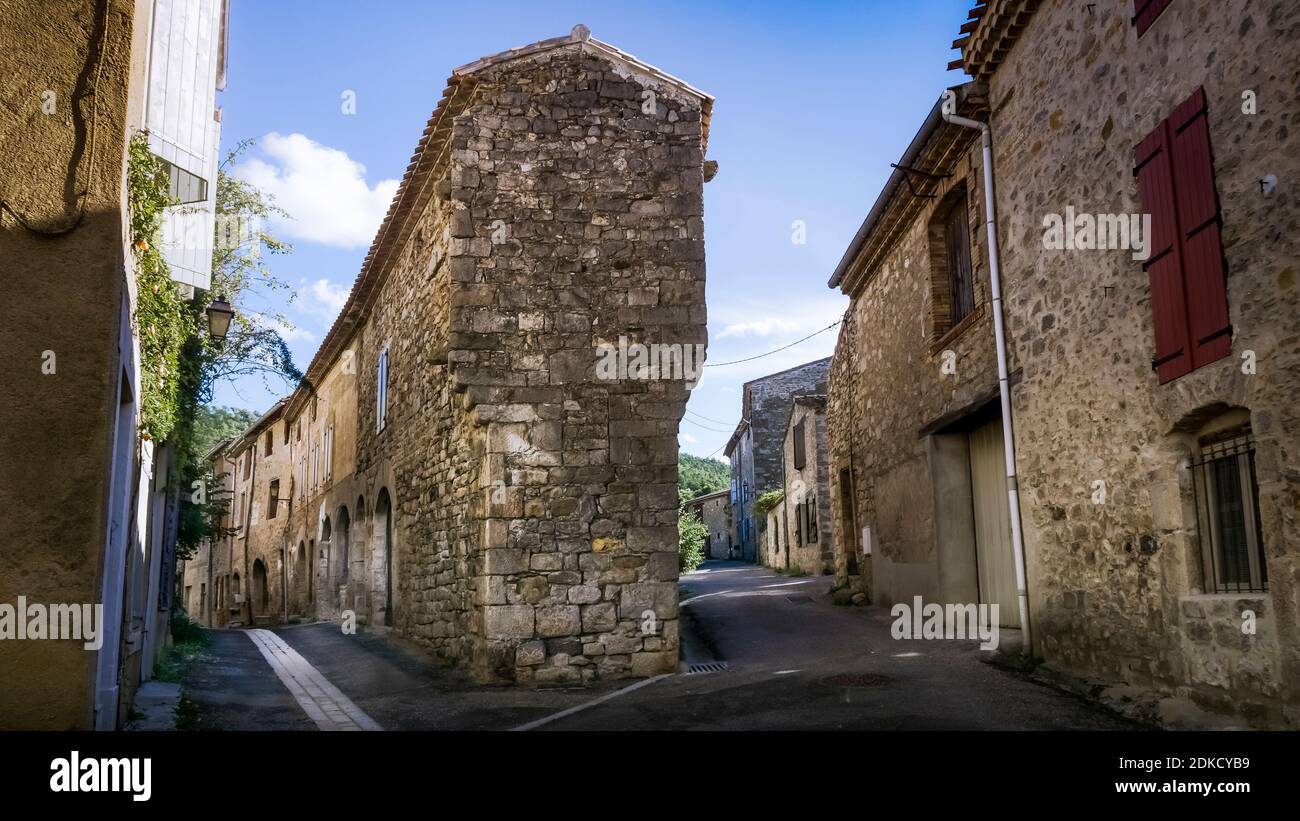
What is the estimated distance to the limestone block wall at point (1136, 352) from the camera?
5.23m

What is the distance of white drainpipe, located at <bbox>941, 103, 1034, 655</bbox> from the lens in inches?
336

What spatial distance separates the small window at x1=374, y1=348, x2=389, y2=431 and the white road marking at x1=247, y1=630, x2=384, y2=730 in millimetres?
3631

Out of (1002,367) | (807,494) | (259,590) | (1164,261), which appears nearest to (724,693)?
(1002,367)

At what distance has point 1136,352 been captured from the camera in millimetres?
6680

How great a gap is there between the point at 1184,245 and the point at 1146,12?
1645mm

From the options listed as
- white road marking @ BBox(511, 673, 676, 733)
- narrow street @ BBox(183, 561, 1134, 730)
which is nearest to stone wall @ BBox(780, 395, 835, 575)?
narrow street @ BBox(183, 561, 1134, 730)

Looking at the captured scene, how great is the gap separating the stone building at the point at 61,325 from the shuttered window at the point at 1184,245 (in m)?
6.02

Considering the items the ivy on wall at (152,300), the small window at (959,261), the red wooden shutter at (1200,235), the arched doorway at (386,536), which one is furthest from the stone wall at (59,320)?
the arched doorway at (386,536)

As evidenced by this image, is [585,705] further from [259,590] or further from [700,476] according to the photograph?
[700,476]

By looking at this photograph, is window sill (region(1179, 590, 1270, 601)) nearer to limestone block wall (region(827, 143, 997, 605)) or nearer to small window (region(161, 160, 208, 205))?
limestone block wall (region(827, 143, 997, 605))

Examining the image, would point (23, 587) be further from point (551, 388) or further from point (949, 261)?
point (949, 261)
